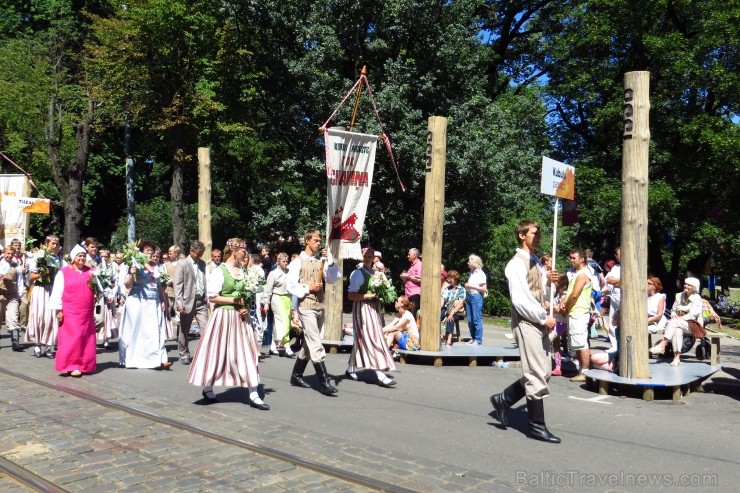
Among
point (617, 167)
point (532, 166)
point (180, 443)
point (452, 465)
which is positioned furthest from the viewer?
point (617, 167)

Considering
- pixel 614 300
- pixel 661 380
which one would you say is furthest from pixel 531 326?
pixel 614 300

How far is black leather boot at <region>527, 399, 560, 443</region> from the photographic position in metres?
7.04

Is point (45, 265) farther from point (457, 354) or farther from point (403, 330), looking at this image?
point (457, 354)

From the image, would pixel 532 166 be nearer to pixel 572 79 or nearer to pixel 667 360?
pixel 572 79

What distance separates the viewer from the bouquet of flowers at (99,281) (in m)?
10.8

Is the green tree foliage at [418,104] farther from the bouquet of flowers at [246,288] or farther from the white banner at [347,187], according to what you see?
the bouquet of flowers at [246,288]

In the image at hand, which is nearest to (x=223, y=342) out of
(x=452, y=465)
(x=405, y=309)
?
(x=452, y=465)

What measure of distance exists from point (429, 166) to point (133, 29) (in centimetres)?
1950

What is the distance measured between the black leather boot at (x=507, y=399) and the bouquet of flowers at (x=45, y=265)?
868 cm

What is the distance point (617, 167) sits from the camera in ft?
90.5

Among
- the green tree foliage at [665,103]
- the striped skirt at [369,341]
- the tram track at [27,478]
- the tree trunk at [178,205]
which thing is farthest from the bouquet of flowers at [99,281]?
the green tree foliage at [665,103]

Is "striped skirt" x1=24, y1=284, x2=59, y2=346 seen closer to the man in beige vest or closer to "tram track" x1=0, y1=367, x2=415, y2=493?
"tram track" x1=0, y1=367, x2=415, y2=493

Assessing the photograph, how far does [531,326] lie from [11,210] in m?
16.7

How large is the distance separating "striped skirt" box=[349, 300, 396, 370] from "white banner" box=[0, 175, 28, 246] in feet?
39.7
